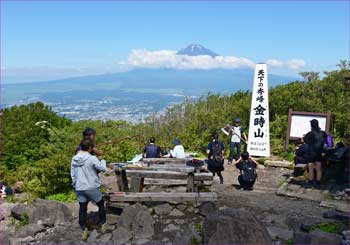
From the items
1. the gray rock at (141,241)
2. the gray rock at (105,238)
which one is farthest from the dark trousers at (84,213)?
the gray rock at (141,241)

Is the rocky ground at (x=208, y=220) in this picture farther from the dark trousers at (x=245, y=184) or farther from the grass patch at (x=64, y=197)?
the grass patch at (x=64, y=197)

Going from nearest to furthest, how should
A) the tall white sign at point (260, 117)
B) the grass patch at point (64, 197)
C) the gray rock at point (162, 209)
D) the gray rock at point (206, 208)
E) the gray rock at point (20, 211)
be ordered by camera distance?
the gray rock at point (206, 208) → the gray rock at point (162, 209) → the gray rock at point (20, 211) → the grass patch at point (64, 197) → the tall white sign at point (260, 117)

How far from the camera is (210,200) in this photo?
6.67 m

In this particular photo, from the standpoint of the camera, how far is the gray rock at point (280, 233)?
5.49 meters

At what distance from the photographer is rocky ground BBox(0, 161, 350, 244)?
5180mm

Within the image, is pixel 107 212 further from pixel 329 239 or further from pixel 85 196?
pixel 329 239

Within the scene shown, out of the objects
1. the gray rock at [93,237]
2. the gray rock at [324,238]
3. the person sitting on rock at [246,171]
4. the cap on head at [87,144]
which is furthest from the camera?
the person sitting on rock at [246,171]

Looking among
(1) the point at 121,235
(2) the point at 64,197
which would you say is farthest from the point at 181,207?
(2) the point at 64,197

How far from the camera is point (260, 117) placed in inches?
491

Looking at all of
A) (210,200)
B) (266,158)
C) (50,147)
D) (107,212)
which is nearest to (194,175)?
(210,200)

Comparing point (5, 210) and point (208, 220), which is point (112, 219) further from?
point (5, 210)

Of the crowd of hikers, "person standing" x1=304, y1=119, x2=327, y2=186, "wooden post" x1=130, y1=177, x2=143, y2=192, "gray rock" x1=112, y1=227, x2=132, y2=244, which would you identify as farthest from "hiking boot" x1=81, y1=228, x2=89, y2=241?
"person standing" x1=304, y1=119, x2=327, y2=186

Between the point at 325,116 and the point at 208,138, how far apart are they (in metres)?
4.73

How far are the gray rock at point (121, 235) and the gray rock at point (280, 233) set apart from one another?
2167 millimetres
